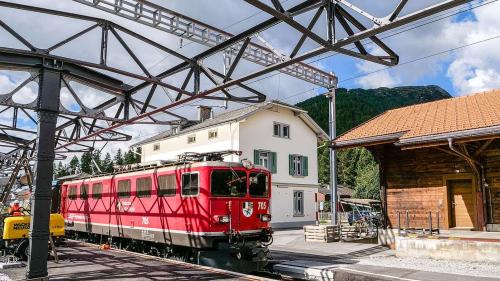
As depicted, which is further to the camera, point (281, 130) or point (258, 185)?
point (281, 130)

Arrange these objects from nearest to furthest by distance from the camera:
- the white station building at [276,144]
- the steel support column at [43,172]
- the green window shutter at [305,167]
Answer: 1. the steel support column at [43,172]
2. the white station building at [276,144]
3. the green window shutter at [305,167]

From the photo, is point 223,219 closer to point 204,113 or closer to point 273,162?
point 273,162

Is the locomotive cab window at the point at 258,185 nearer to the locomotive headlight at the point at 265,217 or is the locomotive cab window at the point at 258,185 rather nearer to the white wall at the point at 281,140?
the locomotive headlight at the point at 265,217

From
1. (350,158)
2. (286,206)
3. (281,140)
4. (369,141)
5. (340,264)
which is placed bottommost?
(340,264)

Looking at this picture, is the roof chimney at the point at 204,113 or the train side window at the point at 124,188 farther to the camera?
the roof chimney at the point at 204,113

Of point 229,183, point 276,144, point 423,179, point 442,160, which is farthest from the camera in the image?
point 276,144

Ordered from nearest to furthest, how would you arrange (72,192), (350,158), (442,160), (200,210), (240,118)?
(200,210)
(442,160)
(72,192)
(240,118)
(350,158)

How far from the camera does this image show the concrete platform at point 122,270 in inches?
376

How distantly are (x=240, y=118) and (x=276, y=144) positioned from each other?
4280 mm

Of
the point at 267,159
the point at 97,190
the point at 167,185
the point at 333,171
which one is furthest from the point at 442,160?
the point at 267,159

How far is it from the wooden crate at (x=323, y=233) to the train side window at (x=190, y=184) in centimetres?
798

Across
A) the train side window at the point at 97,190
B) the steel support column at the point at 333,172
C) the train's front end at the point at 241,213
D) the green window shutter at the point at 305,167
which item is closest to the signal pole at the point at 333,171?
the steel support column at the point at 333,172

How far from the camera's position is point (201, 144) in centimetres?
3119

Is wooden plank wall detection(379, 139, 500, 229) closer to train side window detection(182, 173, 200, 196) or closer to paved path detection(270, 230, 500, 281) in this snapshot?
paved path detection(270, 230, 500, 281)
